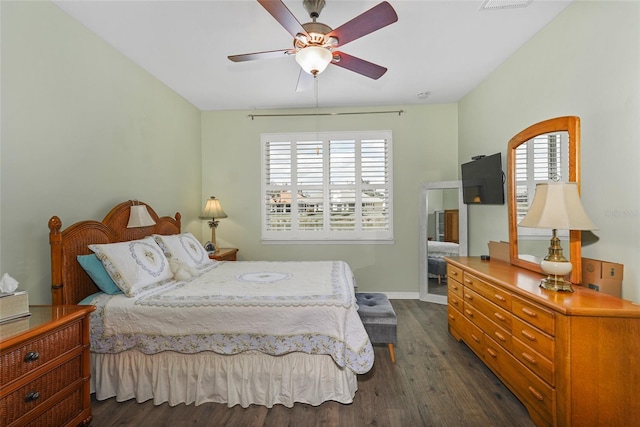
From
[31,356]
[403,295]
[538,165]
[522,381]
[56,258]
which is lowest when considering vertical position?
[403,295]

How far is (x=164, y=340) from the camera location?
7.05 feet

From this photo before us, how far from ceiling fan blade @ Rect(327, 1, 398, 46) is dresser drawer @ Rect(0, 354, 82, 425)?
8.40ft

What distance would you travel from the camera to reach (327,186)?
464 cm

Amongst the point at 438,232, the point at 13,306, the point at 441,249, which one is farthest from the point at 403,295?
the point at 13,306

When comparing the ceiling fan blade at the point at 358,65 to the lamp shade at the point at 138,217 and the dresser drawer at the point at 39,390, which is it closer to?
the lamp shade at the point at 138,217

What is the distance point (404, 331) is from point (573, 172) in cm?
216

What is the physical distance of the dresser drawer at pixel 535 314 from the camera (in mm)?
1778

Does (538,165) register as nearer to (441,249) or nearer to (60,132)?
(441,249)

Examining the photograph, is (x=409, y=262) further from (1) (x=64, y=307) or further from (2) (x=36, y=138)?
(2) (x=36, y=138)

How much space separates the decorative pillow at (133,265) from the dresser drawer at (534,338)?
273cm

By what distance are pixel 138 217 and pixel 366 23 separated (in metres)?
2.61

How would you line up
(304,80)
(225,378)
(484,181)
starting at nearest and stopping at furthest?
(225,378) < (304,80) < (484,181)

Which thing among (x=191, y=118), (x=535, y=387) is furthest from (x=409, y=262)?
(x=191, y=118)

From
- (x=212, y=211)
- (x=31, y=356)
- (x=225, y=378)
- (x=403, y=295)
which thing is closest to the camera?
(x=31, y=356)
